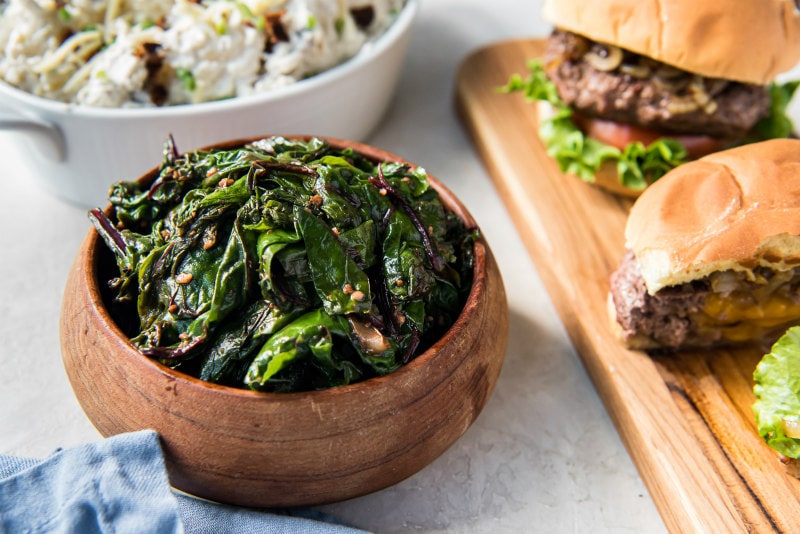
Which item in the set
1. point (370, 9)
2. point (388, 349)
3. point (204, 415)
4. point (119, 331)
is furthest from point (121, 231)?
point (370, 9)

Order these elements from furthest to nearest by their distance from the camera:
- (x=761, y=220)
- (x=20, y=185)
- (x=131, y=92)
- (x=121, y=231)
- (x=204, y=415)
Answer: (x=20, y=185) < (x=131, y=92) < (x=761, y=220) < (x=121, y=231) < (x=204, y=415)

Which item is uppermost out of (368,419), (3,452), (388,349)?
(388,349)

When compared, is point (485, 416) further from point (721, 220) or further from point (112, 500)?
point (112, 500)

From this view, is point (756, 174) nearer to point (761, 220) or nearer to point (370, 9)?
point (761, 220)

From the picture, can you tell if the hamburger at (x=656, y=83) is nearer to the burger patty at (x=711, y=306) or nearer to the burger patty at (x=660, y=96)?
the burger patty at (x=660, y=96)

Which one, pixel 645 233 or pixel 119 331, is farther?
pixel 645 233

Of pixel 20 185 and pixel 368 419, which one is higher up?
pixel 368 419

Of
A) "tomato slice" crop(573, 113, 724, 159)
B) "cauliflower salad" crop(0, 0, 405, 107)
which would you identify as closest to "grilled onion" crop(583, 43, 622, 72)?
"tomato slice" crop(573, 113, 724, 159)

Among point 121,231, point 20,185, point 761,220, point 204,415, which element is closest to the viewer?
point 204,415
